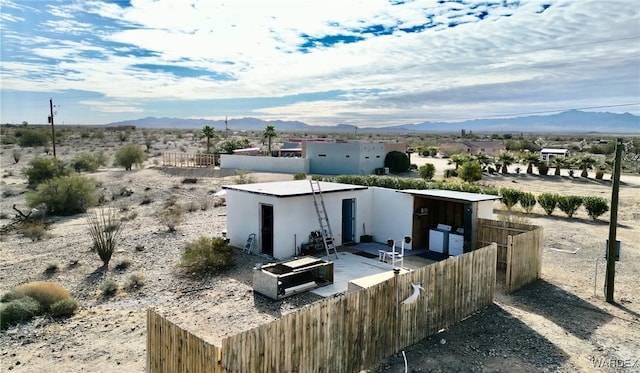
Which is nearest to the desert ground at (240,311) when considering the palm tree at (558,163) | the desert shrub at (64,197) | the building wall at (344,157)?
the desert shrub at (64,197)

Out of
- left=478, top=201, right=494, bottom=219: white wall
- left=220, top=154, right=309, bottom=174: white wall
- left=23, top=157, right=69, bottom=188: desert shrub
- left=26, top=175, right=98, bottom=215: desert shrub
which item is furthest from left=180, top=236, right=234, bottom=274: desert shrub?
left=220, top=154, right=309, bottom=174: white wall

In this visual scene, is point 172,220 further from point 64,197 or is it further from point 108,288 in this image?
point 64,197

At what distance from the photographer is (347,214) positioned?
1769 centimetres

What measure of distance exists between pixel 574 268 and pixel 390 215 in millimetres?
6191

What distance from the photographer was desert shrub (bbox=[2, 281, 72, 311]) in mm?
10953

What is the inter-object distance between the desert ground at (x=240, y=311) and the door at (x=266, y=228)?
1083 mm

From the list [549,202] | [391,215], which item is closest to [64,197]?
[391,215]

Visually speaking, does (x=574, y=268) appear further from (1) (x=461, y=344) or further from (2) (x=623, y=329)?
(1) (x=461, y=344)

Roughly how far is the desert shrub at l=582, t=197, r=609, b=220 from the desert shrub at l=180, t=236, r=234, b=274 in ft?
55.4

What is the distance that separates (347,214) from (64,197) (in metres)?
16.3

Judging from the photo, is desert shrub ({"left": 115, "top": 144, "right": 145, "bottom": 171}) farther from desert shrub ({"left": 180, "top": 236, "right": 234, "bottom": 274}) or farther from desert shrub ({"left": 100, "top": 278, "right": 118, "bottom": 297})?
desert shrub ({"left": 100, "top": 278, "right": 118, "bottom": 297})

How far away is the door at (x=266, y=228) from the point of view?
619 inches

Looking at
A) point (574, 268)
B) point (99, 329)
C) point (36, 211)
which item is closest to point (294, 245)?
point (99, 329)

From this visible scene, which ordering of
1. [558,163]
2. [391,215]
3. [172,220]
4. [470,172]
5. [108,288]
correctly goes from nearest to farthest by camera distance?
[108,288], [391,215], [172,220], [470,172], [558,163]
